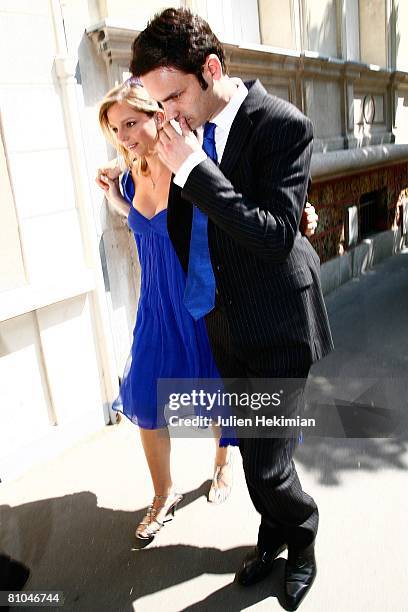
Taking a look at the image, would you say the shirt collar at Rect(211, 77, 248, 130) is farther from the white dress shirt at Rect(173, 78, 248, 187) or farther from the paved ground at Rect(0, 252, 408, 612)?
the paved ground at Rect(0, 252, 408, 612)

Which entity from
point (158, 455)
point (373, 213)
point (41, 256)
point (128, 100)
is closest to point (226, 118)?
point (128, 100)

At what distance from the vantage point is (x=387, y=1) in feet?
27.8

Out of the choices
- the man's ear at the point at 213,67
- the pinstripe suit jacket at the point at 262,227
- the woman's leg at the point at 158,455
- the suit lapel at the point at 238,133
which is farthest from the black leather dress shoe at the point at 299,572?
the man's ear at the point at 213,67

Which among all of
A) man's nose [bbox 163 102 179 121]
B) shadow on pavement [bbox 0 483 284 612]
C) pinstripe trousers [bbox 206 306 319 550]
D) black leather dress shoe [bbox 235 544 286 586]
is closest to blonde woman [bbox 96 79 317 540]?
shadow on pavement [bbox 0 483 284 612]

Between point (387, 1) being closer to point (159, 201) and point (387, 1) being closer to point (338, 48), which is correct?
point (338, 48)

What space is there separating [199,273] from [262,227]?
1.66ft

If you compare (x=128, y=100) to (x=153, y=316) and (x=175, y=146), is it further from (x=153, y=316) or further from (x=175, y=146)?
(x=153, y=316)

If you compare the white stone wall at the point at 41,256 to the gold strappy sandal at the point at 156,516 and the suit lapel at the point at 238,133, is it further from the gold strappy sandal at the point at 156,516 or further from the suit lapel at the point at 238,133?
the suit lapel at the point at 238,133

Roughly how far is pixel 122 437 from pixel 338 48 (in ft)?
21.1

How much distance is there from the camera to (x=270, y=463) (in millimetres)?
2088

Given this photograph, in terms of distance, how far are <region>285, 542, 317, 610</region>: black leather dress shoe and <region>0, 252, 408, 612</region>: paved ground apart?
0.20 ft

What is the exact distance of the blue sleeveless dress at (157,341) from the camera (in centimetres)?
266

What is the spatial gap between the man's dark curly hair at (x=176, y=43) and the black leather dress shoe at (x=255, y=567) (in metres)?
2.06

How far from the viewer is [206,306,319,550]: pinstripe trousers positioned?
2.07 metres
